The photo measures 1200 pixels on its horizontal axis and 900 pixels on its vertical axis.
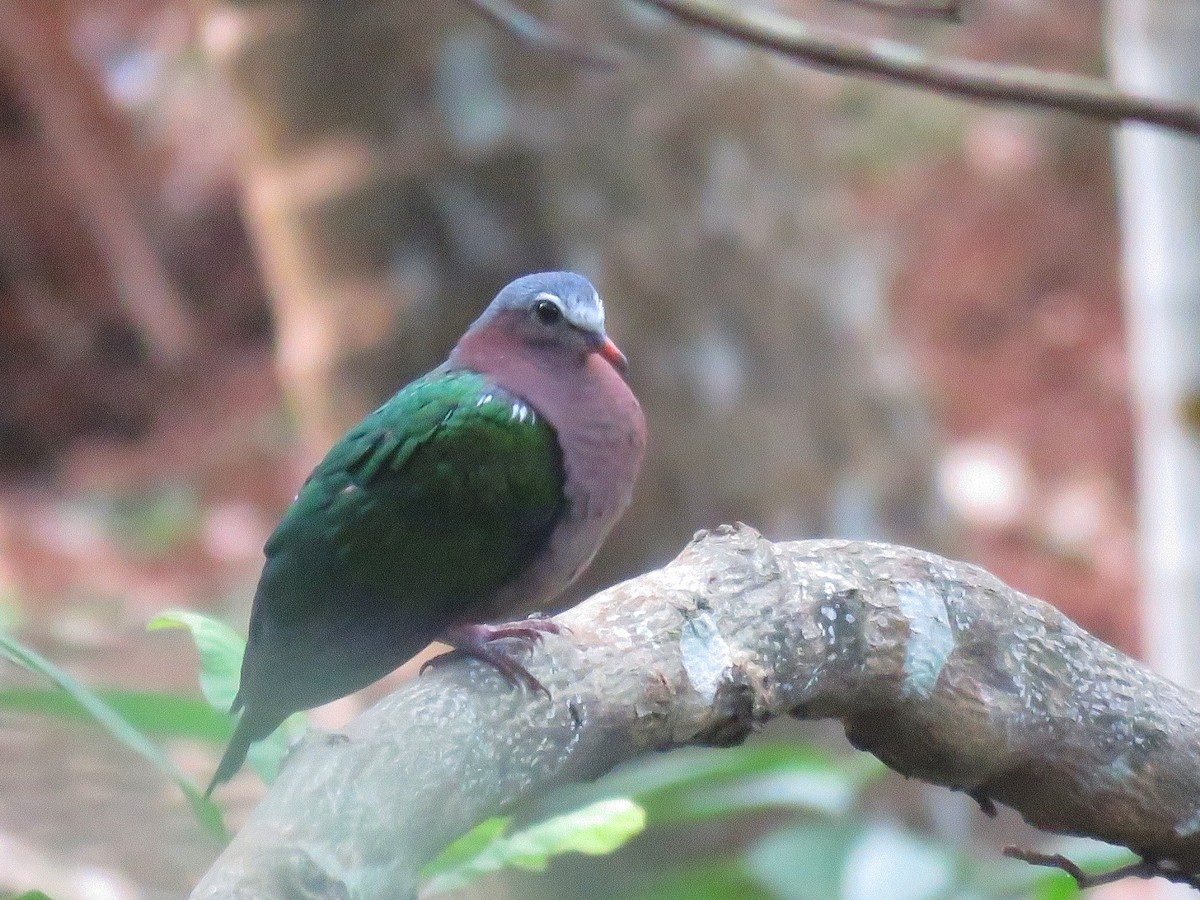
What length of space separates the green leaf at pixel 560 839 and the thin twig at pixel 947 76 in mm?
1122

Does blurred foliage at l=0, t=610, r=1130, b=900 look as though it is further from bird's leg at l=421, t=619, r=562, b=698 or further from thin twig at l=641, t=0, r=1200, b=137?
thin twig at l=641, t=0, r=1200, b=137

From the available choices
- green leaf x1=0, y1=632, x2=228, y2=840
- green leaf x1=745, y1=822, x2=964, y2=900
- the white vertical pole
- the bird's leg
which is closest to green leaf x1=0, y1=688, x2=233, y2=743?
green leaf x1=0, y1=632, x2=228, y2=840

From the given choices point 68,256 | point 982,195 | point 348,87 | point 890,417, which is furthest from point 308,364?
point 68,256

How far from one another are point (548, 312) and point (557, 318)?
17mm

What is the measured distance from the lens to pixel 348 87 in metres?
4.28

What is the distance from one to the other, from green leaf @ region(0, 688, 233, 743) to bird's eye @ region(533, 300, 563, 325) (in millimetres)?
736

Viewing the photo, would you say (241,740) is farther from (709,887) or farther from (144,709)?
(709,887)

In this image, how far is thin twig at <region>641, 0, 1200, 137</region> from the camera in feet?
6.97

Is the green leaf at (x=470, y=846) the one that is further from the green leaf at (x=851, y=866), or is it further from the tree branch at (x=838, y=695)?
the green leaf at (x=851, y=866)

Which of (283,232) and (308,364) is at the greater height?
(283,232)

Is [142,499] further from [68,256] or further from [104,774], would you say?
[104,774]

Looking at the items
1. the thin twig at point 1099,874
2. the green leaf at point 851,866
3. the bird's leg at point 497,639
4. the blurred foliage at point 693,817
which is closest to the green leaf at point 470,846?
the blurred foliage at point 693,817

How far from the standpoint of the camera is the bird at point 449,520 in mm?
1934

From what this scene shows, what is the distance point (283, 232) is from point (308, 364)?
39 centimetres
